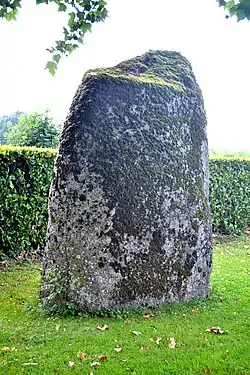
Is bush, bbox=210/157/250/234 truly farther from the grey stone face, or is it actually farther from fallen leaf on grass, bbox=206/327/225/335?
fallen leaf on grass, bbox=206/327/225/335

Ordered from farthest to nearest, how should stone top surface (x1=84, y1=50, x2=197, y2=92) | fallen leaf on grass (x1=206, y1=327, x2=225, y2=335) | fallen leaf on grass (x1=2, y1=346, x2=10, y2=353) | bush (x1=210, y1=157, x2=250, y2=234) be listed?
bush (x1=210, y1=157, x2=250, y2=234) < stone top surface (x1=84, y1=50, x2=197, y2=92) < fallen leaf on grass (x1=206, y1=327, x2=225, y2=335) < fallen leaf on grass (x1=2, y1=346, x2=10, y2=353)

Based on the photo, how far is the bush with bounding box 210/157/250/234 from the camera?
41.3ft

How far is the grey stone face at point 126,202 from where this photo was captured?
552cm

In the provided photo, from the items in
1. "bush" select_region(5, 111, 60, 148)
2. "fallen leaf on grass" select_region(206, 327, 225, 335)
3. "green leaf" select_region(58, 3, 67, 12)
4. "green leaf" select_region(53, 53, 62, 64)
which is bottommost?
"fallen leaf on grass" select_region(206, 327, 225, 335)

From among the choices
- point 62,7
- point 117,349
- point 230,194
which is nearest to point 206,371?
point 117,349

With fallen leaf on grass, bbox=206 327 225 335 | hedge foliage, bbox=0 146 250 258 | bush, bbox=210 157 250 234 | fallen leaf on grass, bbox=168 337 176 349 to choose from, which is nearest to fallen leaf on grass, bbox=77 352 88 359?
fallen leaf on grass, bbox=168 337 176 349

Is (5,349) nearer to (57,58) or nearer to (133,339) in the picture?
(133,339)

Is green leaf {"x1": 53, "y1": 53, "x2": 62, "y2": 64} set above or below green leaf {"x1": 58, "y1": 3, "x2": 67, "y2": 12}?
below

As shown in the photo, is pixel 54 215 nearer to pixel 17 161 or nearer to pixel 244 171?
pixel 17 161

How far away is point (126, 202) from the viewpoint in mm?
5676

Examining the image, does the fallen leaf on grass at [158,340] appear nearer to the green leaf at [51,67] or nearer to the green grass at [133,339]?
the green grass at [133,339]

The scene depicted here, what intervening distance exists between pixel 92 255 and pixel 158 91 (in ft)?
7.52

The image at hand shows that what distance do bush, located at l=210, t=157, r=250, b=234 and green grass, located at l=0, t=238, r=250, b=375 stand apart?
241 inches

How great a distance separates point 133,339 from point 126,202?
163cm
